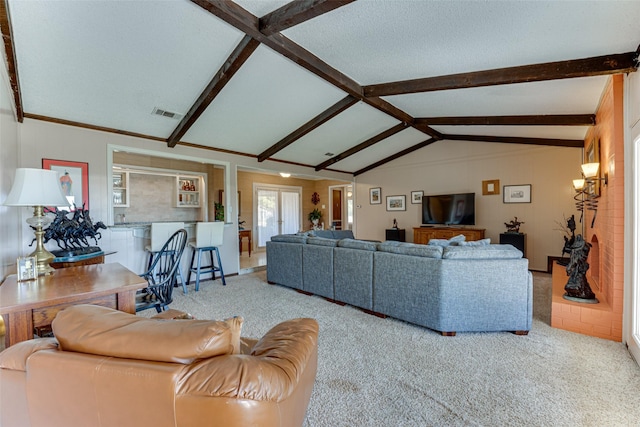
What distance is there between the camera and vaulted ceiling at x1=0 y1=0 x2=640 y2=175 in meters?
2.19

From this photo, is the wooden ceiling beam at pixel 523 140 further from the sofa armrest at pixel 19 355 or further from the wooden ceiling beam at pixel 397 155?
the sofa armrest at pixel 19 355

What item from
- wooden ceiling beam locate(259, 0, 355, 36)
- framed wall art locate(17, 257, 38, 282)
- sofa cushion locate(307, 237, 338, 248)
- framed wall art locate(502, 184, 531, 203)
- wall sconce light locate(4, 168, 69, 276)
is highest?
wooden ceiling beam locate(259, 0, 355, 36)

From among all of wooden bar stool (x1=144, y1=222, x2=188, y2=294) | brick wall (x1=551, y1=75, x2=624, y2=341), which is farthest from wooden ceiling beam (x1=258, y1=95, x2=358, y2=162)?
brick wall (x1=551, y1=75, x2=624, y2=341)

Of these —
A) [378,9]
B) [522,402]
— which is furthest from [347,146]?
[522,402]

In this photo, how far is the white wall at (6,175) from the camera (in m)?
2.22

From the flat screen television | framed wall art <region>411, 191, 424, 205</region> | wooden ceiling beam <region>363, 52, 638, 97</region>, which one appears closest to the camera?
wooden ceiling beam <region>363, 52, 638, 97</region>

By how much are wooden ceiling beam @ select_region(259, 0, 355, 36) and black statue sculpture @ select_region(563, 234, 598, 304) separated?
317 centimetres

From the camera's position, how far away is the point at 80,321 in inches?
36.7

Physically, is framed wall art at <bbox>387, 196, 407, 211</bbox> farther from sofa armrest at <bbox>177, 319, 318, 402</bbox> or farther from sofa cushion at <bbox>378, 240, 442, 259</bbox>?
sofa armrest at <bbox>177, 319, 318, 402</bbox>

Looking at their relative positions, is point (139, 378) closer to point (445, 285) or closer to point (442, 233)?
point (445, 285)

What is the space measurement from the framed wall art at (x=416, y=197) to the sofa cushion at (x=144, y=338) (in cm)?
673

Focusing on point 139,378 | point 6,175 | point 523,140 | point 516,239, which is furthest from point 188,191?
point 523,140

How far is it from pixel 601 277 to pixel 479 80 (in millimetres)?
2557

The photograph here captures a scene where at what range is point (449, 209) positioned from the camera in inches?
252
